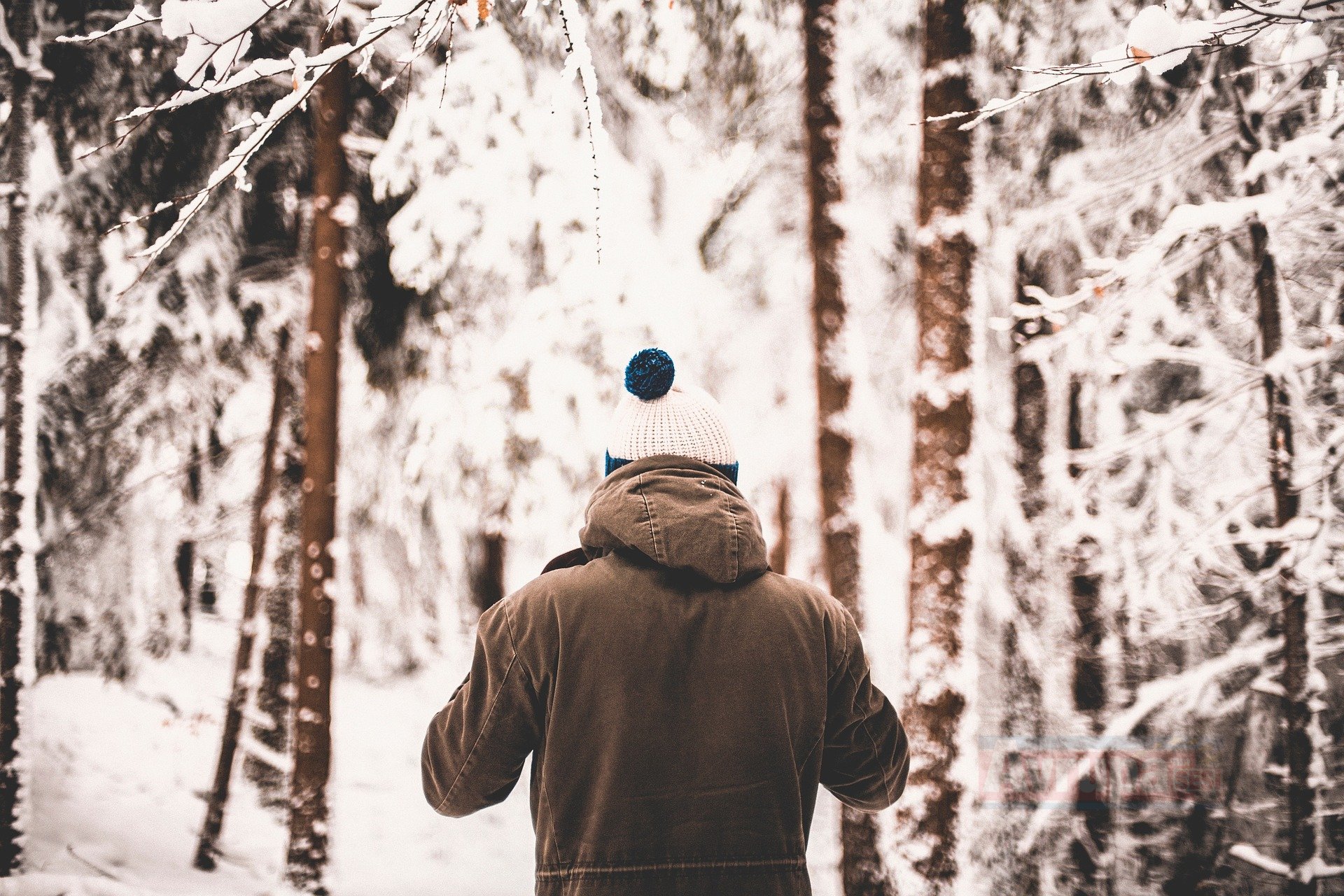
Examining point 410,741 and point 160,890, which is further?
point 410,741

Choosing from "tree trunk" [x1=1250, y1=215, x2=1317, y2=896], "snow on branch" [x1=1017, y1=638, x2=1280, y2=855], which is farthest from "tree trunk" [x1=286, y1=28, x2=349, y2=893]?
"tree trunk" [x1=1250, y1=215, x2=1317, y2=896]

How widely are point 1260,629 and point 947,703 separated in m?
3.44

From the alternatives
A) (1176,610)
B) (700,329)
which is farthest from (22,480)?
(1176,610)

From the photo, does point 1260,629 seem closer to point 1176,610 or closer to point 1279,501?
point 1176,610

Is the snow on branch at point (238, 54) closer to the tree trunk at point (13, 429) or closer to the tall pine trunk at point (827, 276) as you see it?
the tall pine trunk at point (827, 276)

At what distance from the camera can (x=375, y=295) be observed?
5.65m

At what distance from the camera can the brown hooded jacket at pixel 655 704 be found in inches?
56.2

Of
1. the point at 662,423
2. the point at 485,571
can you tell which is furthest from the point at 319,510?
the point at 485,571

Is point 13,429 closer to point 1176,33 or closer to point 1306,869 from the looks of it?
point 1176,33

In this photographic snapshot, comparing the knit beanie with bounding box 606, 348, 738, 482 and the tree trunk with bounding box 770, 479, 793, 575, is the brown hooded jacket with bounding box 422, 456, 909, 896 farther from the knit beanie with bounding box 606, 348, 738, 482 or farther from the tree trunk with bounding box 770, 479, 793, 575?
the tree trunk with bounding box 770, 479, 793, 575

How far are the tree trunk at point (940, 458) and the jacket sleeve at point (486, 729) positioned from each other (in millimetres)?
2470

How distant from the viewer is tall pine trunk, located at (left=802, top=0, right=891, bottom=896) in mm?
4875

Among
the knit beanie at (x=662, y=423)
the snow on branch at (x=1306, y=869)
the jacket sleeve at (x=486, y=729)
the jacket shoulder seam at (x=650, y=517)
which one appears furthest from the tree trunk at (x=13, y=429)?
the snow on branch at (x=1306, y=869)

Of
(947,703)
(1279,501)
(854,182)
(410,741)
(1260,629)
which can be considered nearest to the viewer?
(947,703)
